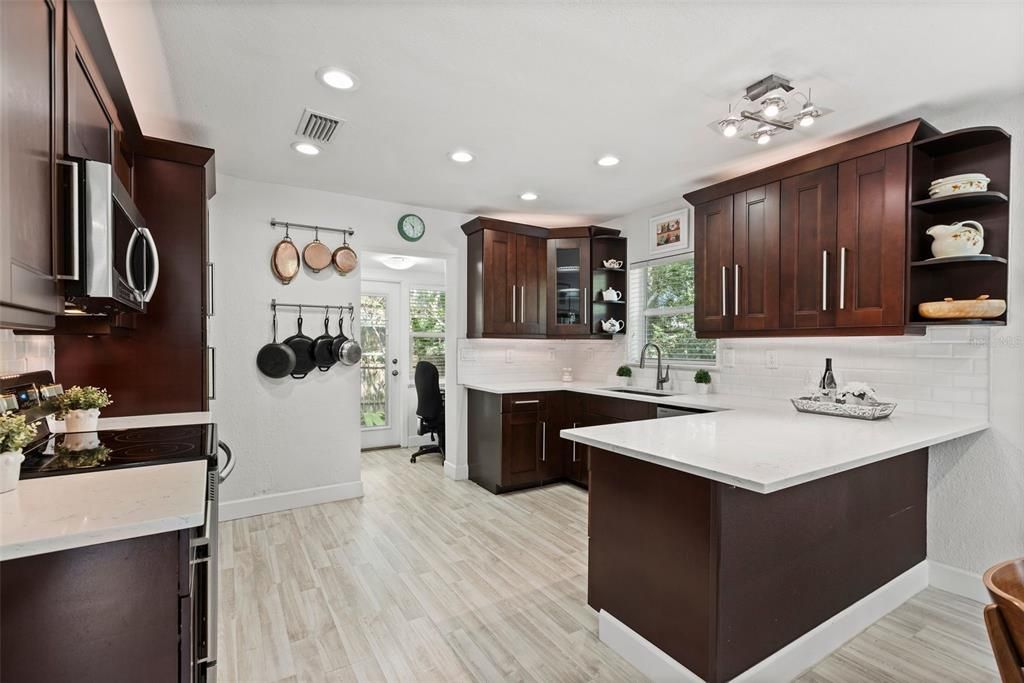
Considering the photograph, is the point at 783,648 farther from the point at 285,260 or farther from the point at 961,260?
the point at 285,260

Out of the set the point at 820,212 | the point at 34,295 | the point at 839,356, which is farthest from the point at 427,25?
the point at 839,356

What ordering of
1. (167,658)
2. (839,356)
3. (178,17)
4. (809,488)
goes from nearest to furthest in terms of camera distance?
(167,658), (178,17), (809,488), (839,356)

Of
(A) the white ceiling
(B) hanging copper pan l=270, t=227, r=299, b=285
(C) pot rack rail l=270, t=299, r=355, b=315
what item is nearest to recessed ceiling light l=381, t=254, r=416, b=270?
(C) pot rack rail l=270, t=299, r=355, b=315

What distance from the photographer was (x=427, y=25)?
1821 mm

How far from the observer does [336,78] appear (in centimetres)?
217

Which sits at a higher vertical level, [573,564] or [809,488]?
[809,488]

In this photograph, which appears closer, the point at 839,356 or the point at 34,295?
the point at 34,295

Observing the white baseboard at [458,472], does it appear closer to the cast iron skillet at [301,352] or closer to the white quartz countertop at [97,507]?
the cast iron skillet at [301,352]

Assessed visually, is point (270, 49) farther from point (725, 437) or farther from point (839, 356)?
point (839, 356)

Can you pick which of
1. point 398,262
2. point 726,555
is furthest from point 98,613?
point 398,262

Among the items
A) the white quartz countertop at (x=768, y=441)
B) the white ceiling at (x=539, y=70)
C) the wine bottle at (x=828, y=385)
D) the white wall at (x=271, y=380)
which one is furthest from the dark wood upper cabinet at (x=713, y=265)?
the white wall at (x=271, y=380)

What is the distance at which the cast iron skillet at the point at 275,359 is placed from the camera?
11.7ft

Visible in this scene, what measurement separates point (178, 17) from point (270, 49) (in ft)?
1.02

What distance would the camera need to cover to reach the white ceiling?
1.76 m
